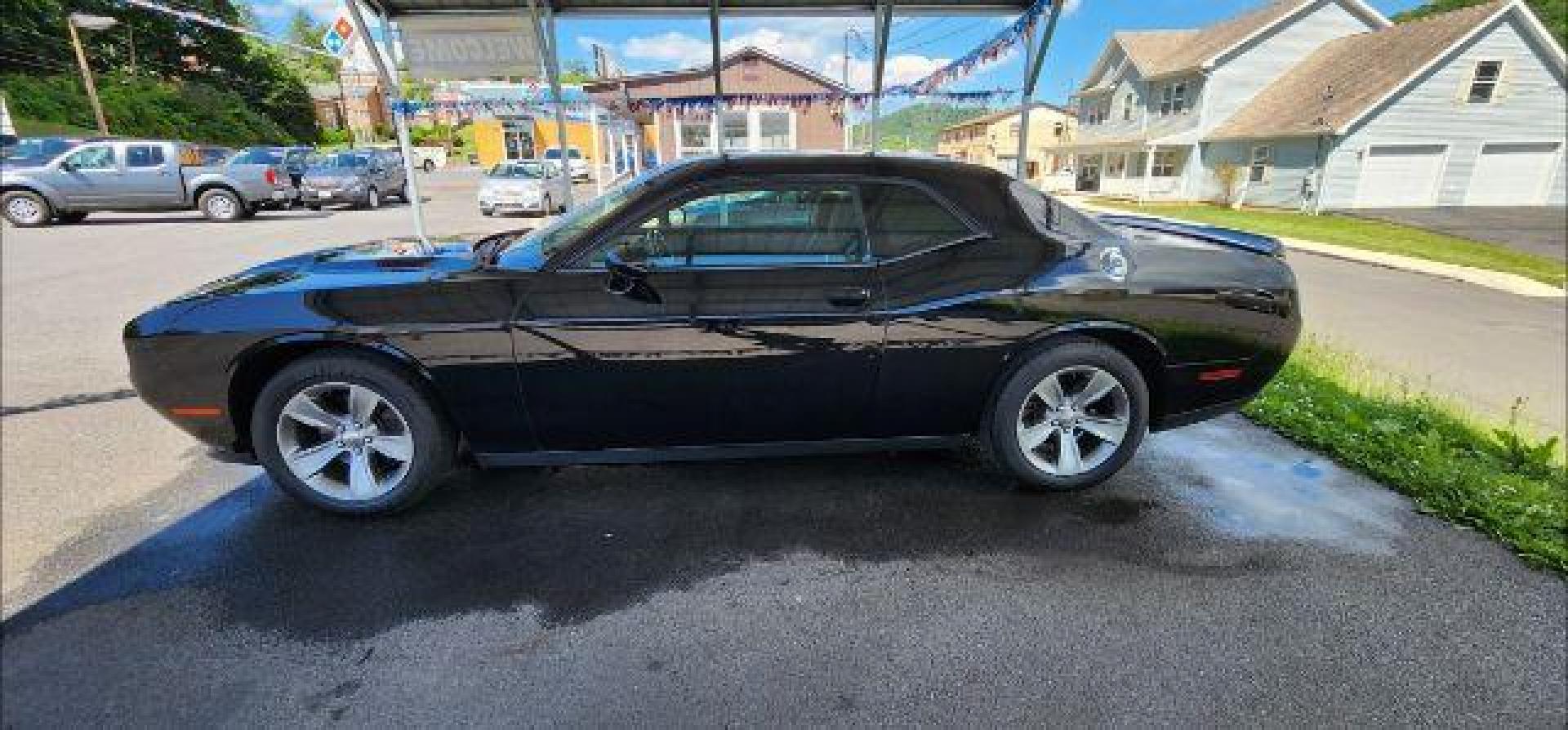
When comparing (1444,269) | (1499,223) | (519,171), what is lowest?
(1444,269)

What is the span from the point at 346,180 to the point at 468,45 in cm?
1542

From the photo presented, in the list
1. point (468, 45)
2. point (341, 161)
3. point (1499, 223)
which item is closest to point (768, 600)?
point (468, 45)

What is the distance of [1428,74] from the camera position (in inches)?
917

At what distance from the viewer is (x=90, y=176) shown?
47.8 feet

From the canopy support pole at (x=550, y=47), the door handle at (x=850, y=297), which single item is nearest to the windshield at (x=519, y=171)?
the canopy support pole at (x=550, y=47)

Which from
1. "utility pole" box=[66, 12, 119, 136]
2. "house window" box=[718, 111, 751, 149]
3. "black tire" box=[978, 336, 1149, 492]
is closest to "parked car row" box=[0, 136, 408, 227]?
"house window" box=[718, 111, 751, 149]

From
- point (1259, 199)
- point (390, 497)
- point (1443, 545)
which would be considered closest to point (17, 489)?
point (390, 497)

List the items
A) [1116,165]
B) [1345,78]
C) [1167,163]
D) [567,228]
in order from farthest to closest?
[1116,165] → [1167,163] → [1345,78] → [567,228]

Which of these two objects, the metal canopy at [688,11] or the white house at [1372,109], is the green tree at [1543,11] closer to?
the white house at [1372,109]

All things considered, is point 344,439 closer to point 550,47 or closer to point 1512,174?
point 550,47

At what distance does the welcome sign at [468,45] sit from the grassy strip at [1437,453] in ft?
21.9

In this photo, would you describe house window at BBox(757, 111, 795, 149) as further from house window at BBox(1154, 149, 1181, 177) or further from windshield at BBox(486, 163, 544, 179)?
house window at BBox(1154, 149, 1181, 177)

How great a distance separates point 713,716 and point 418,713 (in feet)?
2.77

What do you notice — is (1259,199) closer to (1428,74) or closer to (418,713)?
(1428,74)
